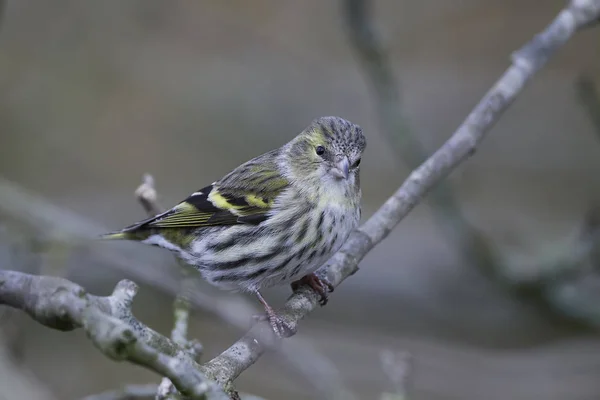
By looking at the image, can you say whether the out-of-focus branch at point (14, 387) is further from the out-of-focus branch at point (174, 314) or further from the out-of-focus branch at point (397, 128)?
the out-of-focus branch at point (397, 128)

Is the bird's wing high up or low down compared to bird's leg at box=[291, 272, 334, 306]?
up

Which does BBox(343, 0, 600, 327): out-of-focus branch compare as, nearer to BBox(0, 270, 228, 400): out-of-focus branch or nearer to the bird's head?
the bird's head

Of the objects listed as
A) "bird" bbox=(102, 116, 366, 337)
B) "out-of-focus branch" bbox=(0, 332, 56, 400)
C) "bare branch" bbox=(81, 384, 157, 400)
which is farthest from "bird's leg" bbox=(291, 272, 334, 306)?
"out-of-focus branch" bbox=(0, 332, 56, 400)

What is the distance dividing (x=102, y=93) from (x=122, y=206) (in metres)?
2.44

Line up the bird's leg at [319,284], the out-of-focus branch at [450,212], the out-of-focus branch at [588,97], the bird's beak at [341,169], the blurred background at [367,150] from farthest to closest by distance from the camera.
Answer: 1. the blurred background at [367,150]
2. the out-of-focus branch at [450,212]
3. the out-of-focus branch at [588,97]
4. the bird's beak at [341,169]
5. the bird's leg at [319,284]

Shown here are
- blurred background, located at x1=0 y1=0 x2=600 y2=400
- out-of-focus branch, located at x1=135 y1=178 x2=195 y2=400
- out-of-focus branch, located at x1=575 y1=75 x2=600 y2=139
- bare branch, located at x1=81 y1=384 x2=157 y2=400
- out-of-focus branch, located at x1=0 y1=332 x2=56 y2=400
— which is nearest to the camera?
out-of-focus branch, located at x1=0 y1=332 x2=56 y2=400

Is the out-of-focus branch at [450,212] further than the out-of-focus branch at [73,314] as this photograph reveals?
Yes

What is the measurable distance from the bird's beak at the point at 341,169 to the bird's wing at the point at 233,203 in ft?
0.80

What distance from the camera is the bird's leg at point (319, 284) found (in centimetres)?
339

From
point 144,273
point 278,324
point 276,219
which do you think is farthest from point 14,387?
point 276,219

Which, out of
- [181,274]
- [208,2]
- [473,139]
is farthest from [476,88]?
[181,274]

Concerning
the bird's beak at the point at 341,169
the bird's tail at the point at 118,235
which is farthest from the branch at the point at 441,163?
the bird's tail at the point at 118,235

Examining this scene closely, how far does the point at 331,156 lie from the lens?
370 centimetres

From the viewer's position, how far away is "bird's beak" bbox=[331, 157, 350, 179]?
3.62 m
